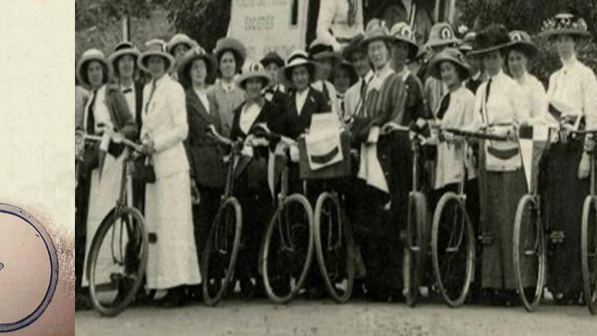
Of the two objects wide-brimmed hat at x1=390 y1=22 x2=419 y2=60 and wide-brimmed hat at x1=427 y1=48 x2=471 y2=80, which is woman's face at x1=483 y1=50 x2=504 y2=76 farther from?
wide-brimmed hat at x1=390 y1=22 x2=419 y2=60

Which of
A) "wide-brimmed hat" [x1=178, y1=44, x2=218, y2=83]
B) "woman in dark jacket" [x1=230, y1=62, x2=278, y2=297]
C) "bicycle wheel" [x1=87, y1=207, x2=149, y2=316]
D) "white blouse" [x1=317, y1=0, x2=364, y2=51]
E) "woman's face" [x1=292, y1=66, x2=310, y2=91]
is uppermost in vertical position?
"white blouse" [x1=317, y1=0, x2=364, y2=51]

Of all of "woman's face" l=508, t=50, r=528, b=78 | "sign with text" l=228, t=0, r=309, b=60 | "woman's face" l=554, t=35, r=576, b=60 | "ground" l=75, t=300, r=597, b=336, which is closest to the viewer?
"ground" l=75, t=300, r=597, b=336

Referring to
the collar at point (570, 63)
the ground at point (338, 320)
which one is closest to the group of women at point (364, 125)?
the collar at point (570, 63)

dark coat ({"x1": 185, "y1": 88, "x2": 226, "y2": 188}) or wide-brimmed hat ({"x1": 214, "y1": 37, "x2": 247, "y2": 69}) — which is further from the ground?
wide-brimmed hat ({"x1": 214, "y1": 37, "x2": 247, "y2": 69})

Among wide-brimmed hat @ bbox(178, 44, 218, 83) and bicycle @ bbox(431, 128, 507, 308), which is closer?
bicycle @ bbox(431, 128, 507, 308)

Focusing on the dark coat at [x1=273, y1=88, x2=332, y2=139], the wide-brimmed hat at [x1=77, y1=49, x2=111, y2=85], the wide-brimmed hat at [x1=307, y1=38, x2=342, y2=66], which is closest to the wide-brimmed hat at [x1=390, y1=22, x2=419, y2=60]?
the wide-brimmed hat at [x1=307, y1=38, x2=342, y2=66]

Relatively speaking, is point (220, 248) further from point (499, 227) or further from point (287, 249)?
point (499, 227)

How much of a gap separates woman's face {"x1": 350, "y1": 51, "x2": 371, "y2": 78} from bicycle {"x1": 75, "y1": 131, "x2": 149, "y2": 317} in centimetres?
150

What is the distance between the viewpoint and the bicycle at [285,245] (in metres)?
12.0

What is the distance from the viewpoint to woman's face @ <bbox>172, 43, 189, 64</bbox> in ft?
39.8

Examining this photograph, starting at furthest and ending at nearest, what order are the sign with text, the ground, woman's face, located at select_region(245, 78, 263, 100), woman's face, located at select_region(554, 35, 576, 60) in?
woman's face, located at select_region(245, 78, 263, 100) < the sign with text < woman's face, located at select_region(554, 35, 576, 60) < the ground

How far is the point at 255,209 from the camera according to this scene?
39.8ft

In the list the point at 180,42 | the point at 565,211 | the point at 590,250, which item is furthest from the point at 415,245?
the point at 180,42

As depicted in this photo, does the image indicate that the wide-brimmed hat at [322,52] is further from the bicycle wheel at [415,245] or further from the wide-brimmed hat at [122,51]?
the wide-brimmed hat at [122,51]
